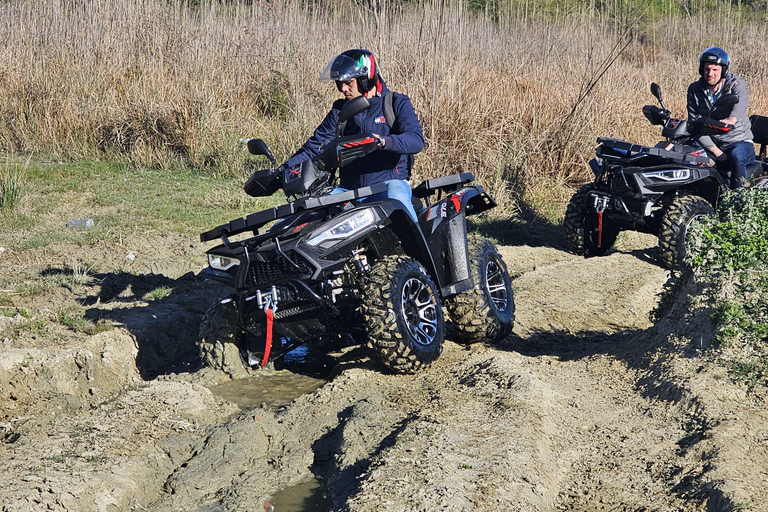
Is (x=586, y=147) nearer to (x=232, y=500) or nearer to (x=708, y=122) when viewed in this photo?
(x=708, y=122)

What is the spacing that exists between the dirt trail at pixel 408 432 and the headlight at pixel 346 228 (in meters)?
0.90

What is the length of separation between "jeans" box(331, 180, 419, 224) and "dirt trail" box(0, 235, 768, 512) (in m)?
1.05

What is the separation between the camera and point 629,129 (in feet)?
39.2

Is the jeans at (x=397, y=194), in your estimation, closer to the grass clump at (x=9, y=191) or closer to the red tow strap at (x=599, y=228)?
the red tow strap at (x=599, y=228)

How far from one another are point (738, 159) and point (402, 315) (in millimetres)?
5492

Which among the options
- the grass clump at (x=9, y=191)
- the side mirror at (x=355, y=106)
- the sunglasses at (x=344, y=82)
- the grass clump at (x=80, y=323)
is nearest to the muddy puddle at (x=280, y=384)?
the grass clump at (x=80, y=323)

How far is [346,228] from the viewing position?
16.4ft

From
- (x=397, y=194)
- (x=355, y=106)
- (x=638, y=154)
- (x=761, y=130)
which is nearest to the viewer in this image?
(x=355, y=106)

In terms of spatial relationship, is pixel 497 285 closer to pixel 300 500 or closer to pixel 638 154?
pixel 300 500

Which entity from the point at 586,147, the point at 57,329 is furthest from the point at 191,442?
the point at 586,147

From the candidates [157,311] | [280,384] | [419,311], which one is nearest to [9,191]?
[157,311]

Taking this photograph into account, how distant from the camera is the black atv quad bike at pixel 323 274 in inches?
191

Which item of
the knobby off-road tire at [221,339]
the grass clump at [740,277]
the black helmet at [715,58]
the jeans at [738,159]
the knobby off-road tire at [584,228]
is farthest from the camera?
the knobby off-road tire at [584,228]

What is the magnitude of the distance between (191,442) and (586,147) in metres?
8.25
